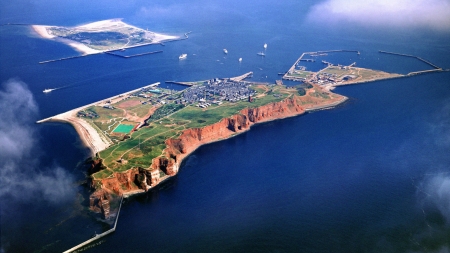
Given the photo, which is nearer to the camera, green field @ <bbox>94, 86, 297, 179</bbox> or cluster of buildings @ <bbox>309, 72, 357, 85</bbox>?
green field @ <bbox>94, 86, 297, 179</bbox>

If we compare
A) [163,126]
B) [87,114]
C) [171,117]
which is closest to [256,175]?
[163,126]

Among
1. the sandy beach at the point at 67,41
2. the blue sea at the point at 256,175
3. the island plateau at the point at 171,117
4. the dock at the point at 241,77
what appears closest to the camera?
the blue sea at the point at 256,175

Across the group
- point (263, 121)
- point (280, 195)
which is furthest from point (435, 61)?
point (280, 195)

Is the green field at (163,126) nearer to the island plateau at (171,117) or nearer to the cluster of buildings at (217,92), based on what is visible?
the island plateau at (171,117)

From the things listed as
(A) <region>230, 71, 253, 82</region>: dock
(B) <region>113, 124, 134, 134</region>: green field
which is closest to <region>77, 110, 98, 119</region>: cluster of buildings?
(B) <region>113, 124, 134, 134</region>: green field

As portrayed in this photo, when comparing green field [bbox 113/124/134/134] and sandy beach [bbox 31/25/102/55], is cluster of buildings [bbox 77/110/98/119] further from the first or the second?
sandy beach [bbox 31/25/102/55]

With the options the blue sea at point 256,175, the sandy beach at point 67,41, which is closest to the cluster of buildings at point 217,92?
the blue sea at point 256,175
